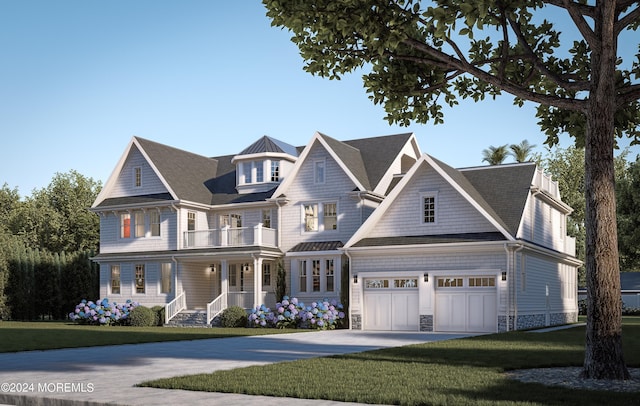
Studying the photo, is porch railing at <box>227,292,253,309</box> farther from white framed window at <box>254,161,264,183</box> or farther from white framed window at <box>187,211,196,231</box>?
white framed window at <box>254,161,264,183</box>

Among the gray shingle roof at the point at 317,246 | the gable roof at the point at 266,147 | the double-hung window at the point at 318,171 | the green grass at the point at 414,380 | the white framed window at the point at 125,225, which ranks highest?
the gable roof at the point at 266,147

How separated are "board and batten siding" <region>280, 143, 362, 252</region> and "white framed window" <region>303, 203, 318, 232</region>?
7.9 inches

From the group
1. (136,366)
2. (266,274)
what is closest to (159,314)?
(266,274)

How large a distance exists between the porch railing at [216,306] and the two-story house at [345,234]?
7cm

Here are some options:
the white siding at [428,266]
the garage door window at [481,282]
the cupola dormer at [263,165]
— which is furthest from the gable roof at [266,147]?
the garage door window at [481,282]

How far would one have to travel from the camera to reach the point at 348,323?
109ft

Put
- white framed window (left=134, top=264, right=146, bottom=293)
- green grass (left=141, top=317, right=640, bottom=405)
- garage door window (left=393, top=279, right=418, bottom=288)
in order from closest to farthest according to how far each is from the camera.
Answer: green grass (left=141, top=317, right=640, bottom=405) → garage door window (left=393, top=279, right=418, bottom=288) → white framed window (left=134, top=264, right=146, bottom=293)

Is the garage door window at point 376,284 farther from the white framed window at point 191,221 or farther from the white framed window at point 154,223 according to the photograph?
the white framed window at point 154,223

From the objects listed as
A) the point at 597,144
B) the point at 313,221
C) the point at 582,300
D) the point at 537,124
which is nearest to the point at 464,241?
the point at 313,221

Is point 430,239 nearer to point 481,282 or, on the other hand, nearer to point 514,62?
point 481,282

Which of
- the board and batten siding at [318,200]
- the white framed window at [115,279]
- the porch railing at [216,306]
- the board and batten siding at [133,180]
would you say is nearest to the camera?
the board and batten siding at [318,200]

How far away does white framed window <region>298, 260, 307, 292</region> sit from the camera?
121 feet

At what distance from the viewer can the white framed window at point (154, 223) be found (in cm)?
Answer: 4056

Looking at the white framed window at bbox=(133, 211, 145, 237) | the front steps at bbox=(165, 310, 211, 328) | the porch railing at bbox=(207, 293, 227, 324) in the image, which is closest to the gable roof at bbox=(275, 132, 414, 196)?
the porch railing at bbox=(207, 293, 227, 324)
